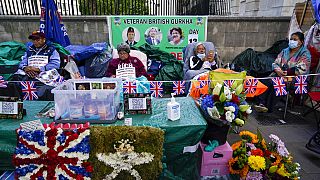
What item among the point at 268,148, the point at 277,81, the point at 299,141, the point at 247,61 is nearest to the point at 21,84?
the point at 268,148

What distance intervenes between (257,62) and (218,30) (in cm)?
170

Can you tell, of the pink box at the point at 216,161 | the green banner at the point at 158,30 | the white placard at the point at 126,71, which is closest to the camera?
the pink box at the point at 216,161

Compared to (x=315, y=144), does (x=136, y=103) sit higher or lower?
higher

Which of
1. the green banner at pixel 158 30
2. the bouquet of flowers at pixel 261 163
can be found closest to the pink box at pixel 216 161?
the bouquet of flowers at pixel 261 163

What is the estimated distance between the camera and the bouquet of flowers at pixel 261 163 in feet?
7.12

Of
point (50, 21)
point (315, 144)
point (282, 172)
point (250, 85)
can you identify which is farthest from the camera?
point (50, 21)

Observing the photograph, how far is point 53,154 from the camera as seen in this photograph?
5.59 feet

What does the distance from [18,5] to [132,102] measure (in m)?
7.02

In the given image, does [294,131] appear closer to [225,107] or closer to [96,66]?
[225,107]

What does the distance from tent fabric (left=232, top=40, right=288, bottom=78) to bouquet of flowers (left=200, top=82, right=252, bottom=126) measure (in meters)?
3.48

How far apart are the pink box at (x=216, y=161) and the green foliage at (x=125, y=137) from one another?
2.57ft

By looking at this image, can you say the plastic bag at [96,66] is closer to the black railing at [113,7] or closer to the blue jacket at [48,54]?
the blue jacket at [48,54]

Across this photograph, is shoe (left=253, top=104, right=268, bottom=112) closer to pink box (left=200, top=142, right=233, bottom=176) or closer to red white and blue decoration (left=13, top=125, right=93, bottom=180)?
pink box (left=200, top=142, right=233, bottom=176)

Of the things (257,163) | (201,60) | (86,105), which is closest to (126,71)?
(201,60)
